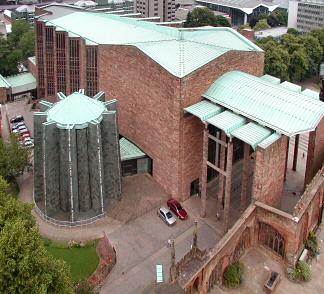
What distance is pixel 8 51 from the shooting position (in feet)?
307

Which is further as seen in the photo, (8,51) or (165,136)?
(8,51)

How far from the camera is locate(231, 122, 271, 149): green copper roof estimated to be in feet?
133

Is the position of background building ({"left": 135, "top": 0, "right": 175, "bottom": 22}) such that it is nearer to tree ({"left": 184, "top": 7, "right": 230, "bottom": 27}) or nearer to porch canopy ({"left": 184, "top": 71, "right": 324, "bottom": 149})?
tree ({"left": 184, "top": 7, "right": 230, "bottom": 27})

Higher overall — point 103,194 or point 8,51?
point 8,51

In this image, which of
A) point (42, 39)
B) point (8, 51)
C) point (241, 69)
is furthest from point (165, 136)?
point (8, 51)

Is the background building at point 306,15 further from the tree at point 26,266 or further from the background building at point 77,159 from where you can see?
the tree at point 26,266

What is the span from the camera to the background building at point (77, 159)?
149 feet

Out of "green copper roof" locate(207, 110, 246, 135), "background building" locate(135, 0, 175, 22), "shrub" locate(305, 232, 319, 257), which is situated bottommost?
"shrub" locate(305, 232, 319, 257)

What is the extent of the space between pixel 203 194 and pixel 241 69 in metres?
16.2

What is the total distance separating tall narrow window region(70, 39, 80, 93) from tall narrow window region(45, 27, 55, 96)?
577 cm

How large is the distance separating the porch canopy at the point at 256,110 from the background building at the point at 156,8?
96809mm

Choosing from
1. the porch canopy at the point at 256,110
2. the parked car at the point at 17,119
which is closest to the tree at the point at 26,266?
the porch canopy at the point at 256,110

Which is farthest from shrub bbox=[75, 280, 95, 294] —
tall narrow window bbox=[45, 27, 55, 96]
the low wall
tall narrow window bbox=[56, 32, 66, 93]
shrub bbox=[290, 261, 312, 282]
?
tall narrow window bbox=[45, 27, 55, 96]

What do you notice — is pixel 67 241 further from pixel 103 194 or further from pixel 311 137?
pixel 311 137
